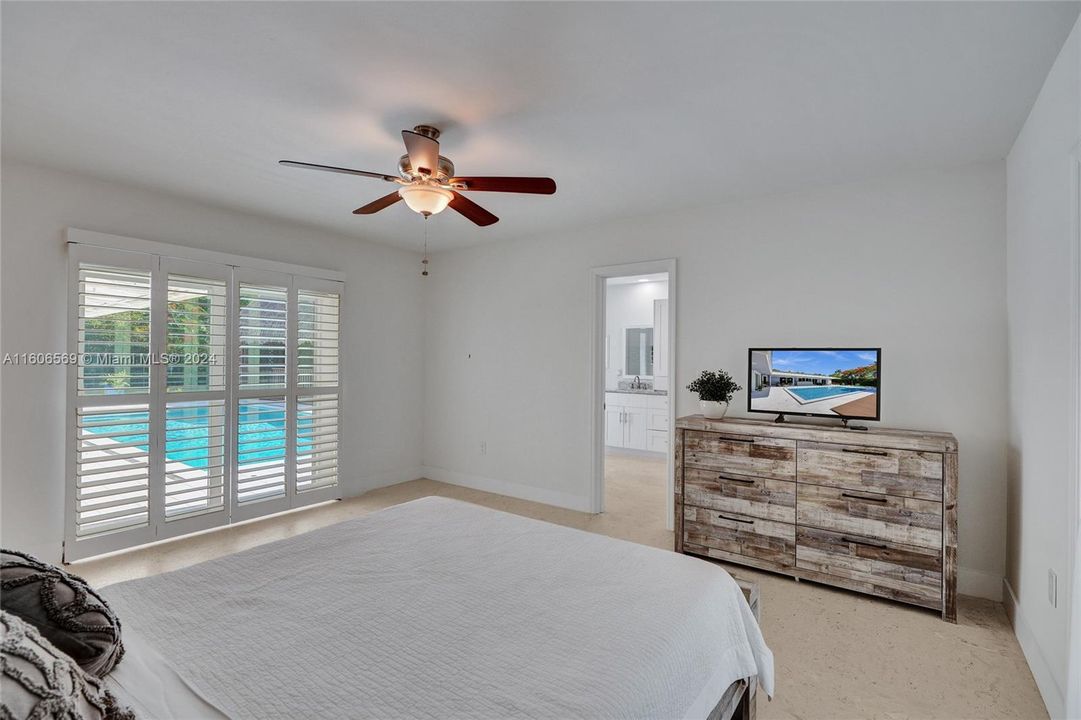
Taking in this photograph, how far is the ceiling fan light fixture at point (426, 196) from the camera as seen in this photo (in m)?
2.52

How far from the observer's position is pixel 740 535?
3.37 m

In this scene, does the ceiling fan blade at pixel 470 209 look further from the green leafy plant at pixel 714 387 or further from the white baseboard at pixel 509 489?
the white baseboard at pixel 509 489

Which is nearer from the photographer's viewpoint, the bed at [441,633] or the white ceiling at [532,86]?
the bed at [441,633]

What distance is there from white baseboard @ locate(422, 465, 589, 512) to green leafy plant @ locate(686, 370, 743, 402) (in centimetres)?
163

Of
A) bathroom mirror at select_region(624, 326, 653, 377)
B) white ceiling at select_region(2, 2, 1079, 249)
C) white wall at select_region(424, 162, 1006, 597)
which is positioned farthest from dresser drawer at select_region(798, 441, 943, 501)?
bathroom mirror at select_region(624, 326, 653, 377)

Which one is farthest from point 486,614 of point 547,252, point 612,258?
point 547,252

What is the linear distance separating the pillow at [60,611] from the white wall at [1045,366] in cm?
294

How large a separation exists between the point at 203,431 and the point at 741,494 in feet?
13.3

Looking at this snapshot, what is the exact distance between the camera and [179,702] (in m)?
1.12

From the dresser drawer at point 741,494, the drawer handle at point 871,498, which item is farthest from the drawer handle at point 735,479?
the drawer handle at point 871,498

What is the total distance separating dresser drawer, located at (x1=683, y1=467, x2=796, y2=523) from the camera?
3.21 meters

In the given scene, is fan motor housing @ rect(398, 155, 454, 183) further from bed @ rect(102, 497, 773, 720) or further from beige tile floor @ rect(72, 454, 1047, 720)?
beige tile floor @ rect(72, 454, 1047, 720)

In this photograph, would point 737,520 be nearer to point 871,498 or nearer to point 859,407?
point 871,498

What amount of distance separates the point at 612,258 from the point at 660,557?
3.05 meters
